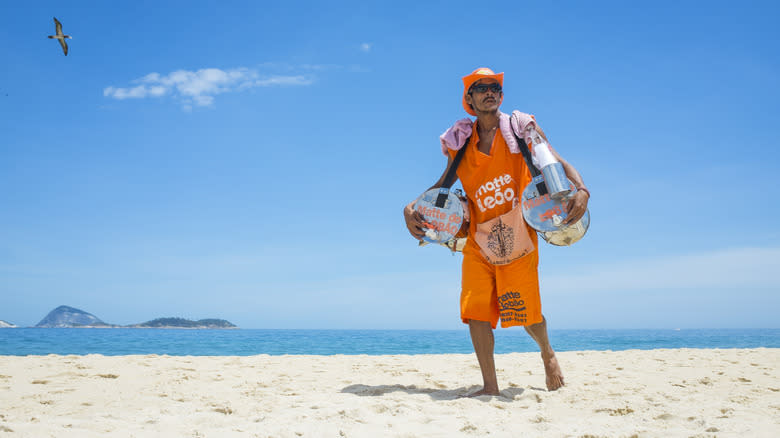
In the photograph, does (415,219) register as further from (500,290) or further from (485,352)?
(485,352)

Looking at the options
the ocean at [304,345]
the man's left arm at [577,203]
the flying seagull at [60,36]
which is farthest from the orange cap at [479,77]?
the ocean at [304,345]

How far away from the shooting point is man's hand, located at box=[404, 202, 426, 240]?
347 cm

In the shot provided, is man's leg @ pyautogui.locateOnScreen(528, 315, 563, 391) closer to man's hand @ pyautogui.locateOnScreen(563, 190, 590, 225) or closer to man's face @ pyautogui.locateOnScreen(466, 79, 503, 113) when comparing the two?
man's hand @ pyautogui.locateOnScreen(563, 190, 590, 225)

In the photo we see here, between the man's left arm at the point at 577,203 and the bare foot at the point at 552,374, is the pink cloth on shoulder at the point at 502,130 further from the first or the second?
the bare foot at the point at 552,374

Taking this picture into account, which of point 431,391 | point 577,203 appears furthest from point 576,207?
point 431,391

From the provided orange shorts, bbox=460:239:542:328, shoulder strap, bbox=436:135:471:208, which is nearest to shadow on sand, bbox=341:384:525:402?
orange shorts, bbox=460:239:542:328

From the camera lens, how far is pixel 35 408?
9.83 ft

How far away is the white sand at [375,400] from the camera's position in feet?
7.66

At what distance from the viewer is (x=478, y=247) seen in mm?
3373

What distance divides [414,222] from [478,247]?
1.53 ft

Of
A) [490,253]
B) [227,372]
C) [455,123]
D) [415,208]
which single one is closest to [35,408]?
[227,372]

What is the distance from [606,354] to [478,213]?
3865 mm

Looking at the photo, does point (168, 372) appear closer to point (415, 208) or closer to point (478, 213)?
point (415, 208)

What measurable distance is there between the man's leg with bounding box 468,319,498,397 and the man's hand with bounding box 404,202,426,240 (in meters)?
0.68
